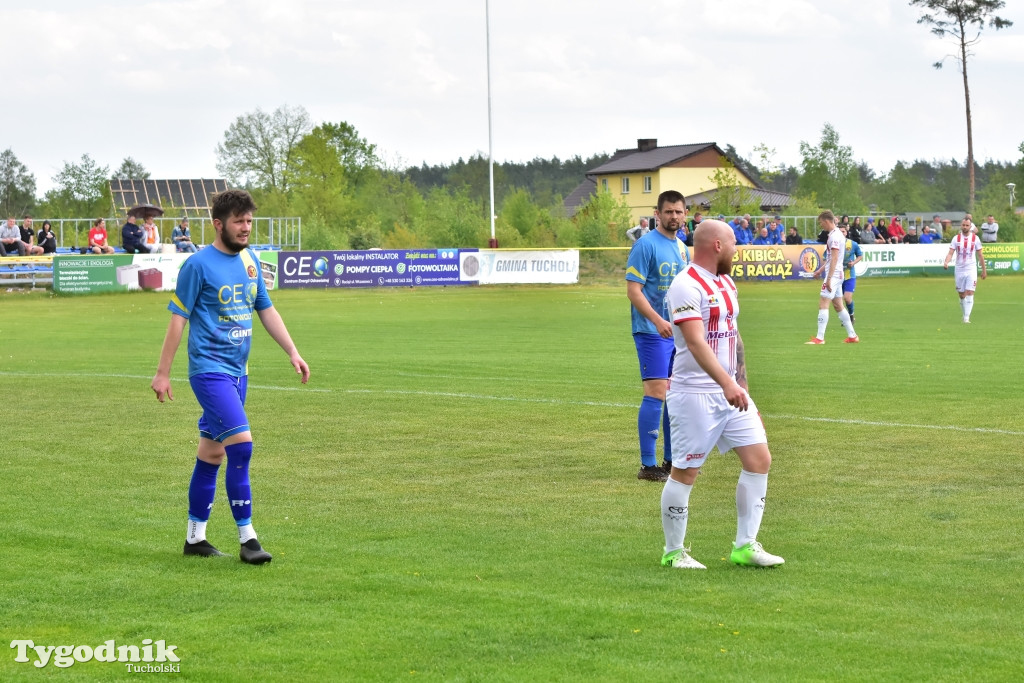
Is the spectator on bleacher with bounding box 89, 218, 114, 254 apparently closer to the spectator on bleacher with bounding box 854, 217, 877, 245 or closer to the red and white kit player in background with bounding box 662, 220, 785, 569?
the spectator on bleacher with bounding box 854, 217, 877, 245

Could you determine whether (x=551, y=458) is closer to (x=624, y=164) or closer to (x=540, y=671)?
(x=540, y=671)

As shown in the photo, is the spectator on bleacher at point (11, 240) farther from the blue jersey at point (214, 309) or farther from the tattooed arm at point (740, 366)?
the tattooed arm at point (740, 366)

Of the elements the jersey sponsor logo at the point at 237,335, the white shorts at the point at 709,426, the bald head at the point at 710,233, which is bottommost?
the white shorts at the point at 709,426

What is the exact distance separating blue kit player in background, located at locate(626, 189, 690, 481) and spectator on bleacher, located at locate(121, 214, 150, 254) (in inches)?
1147

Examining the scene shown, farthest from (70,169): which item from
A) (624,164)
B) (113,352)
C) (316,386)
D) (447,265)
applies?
(316,386)

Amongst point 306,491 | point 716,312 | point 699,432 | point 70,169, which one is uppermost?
point 70,169

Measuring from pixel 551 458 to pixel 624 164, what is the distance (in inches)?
3947

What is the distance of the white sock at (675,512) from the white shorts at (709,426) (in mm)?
147

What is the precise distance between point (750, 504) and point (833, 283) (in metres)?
15.9

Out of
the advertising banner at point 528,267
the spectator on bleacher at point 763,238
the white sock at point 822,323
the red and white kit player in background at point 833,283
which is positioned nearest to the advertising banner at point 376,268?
the advertising banner at point 528,267

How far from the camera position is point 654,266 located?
10.0 metres

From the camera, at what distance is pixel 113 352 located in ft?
68.6

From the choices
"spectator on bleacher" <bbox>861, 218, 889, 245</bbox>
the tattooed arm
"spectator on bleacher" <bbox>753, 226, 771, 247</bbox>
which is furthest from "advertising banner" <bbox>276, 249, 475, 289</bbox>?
the tattooed arm

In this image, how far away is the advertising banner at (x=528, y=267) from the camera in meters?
44.1
